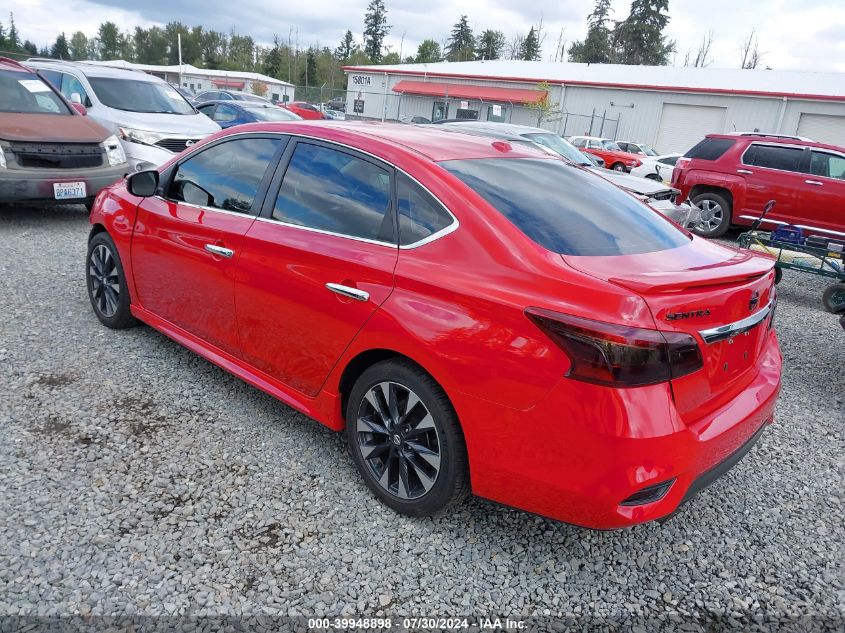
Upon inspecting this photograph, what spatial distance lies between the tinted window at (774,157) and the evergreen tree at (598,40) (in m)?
63.3

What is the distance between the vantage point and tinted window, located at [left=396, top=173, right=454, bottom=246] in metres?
2.65

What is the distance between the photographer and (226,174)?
3600 millimetres

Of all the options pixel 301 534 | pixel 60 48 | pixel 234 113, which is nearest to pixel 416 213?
pixel 301 534

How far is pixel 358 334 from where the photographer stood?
109 inches

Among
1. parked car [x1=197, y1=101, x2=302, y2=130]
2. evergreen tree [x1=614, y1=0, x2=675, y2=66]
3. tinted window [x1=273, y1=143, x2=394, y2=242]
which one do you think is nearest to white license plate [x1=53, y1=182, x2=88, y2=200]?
tinted window [x1=273, y1=143, x2=394, y2=242]

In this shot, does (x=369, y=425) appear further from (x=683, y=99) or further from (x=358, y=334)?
(x=683, y=99)

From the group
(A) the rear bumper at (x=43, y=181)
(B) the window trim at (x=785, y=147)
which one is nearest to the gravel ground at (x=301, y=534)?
(A) the rear bumper at (x=43, y=181)

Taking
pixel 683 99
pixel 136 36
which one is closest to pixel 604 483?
pixel 683 99

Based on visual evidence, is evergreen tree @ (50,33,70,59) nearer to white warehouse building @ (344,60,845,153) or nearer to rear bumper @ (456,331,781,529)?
white warehouse building @ (344,60,845,153)

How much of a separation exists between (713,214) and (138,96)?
10004mm

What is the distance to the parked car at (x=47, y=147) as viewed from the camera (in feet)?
23.2

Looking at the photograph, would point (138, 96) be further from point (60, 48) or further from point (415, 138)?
point (60, 48)

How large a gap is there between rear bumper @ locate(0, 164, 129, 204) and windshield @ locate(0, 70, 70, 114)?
1.13 m

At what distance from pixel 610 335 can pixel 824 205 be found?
10.4m
